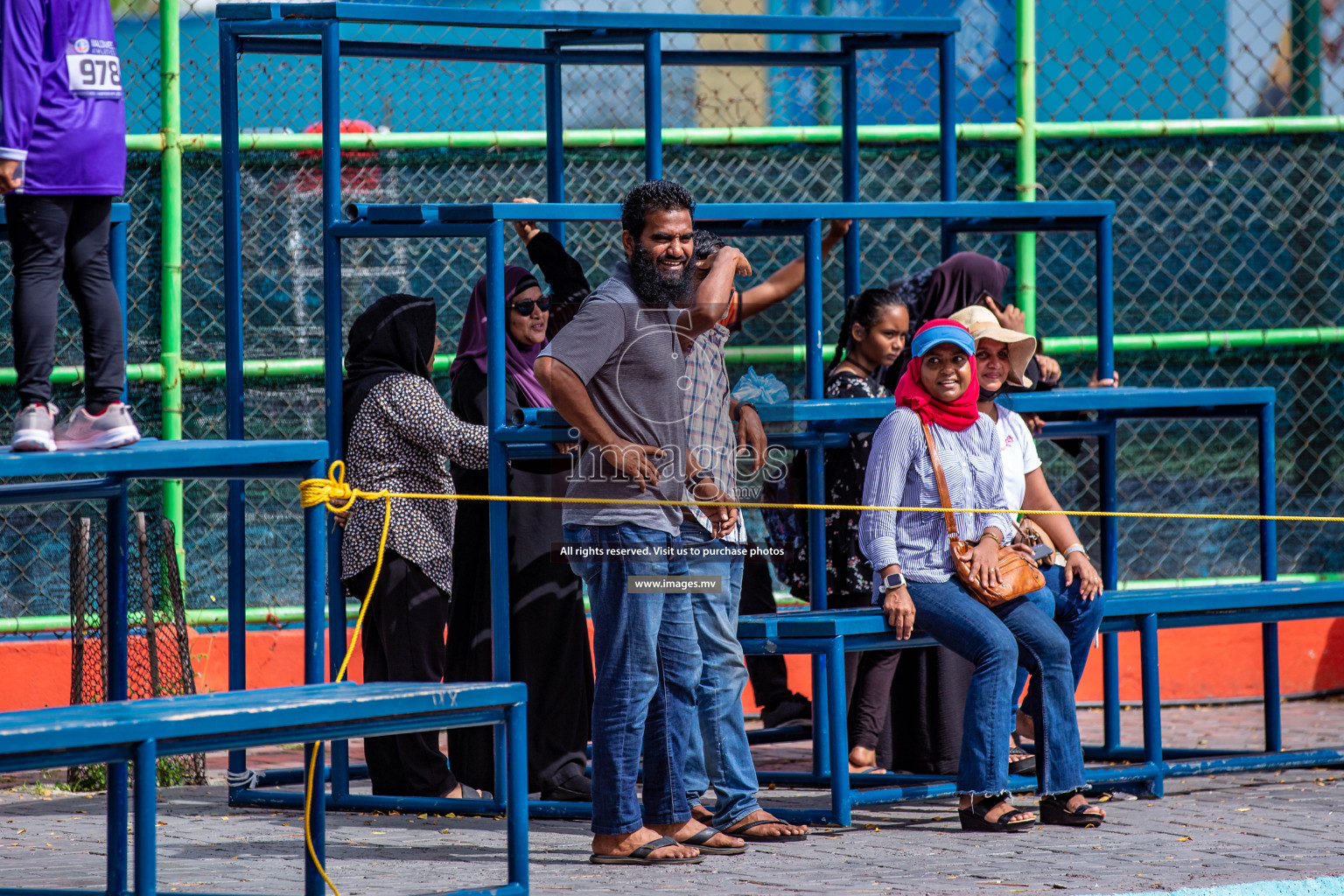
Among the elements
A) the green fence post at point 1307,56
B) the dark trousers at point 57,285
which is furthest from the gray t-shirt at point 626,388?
the green fence post at point 1307,56

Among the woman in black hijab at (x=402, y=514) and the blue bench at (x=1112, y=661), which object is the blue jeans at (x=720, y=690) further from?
the woman in black hijab at (x=402, y=514)

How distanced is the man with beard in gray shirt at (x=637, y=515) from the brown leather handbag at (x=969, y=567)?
759 millimetres

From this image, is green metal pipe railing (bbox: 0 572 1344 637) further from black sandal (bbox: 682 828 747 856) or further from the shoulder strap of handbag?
black sandal (bbox: 682 828 747 856)

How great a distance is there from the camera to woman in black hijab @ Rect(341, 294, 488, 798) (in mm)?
5844

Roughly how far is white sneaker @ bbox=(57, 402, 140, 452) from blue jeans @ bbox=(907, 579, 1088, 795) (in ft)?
7.79

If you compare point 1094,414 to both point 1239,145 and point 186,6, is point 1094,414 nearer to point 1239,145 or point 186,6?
point 1239,145

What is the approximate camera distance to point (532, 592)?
5.86m

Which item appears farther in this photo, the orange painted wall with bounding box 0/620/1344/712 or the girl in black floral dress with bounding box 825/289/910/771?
the orange painted wall with bounding box 0/620/1344/712

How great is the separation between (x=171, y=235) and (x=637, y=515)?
3.21 metres

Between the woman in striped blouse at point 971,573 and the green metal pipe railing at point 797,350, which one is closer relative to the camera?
the woman in striped blouse at point 971,573

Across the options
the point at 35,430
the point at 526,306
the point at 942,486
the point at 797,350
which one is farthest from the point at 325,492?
the point at 797,350

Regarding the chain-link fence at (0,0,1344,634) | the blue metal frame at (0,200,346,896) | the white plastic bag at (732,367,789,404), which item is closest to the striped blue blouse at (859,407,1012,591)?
the white plastic bag at (732,367,789,404)

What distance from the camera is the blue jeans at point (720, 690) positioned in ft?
16.3

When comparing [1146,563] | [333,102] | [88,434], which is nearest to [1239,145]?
[1146,563]
